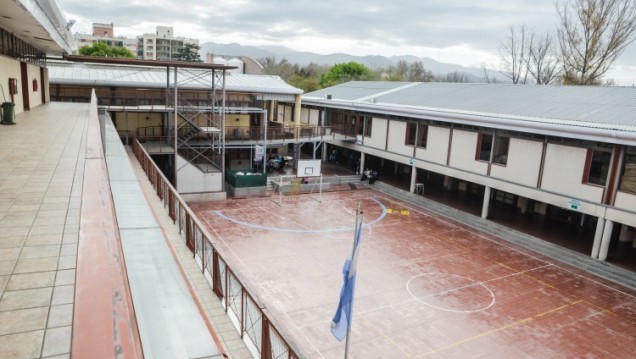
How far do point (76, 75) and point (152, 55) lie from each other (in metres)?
129

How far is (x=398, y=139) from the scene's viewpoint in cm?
3522

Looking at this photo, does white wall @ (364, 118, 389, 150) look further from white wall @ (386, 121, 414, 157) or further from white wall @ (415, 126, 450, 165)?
white wall @ (415, 126, 450, 165)

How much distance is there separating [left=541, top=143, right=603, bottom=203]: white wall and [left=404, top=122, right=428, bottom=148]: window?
9815 millimetres

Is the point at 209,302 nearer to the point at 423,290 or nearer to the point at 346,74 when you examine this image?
the point at 423,290

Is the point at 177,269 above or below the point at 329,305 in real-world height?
above

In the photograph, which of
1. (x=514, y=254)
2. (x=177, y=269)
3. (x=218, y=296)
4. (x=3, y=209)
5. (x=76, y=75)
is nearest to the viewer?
(x=3, y=209)

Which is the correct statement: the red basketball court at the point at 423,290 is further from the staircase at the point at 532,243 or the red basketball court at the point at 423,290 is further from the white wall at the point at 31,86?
the white wall at the point at 31,86

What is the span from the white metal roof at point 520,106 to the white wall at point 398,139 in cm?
122

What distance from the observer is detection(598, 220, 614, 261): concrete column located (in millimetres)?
21766

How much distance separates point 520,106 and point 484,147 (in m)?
3.55

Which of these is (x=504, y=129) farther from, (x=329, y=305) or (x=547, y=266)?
(x=329, y=305)

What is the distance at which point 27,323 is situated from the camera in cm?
382

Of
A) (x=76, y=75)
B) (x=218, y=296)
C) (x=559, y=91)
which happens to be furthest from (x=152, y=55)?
(x=218, y=296)

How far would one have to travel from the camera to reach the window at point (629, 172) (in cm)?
2117
